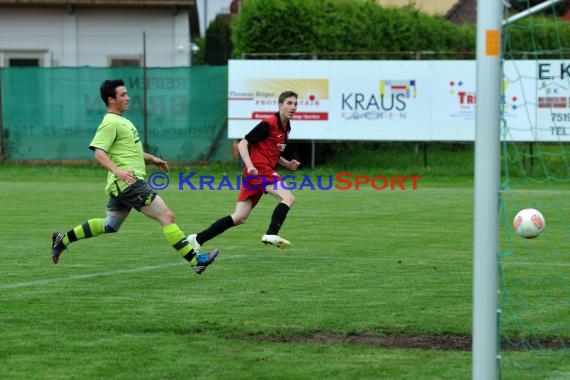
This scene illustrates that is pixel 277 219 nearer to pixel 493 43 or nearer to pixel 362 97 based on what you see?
pixel 493 43

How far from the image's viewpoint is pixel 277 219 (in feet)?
43.9

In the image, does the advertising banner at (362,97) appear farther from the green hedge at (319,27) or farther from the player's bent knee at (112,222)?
the player's bent knee at (112,222)

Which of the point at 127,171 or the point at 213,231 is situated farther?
the point at 213,231

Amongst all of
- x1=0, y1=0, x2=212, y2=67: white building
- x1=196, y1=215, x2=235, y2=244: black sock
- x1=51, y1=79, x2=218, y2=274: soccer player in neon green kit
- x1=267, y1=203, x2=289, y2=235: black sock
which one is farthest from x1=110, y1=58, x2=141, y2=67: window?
x1=51, y1=79, x2=218, y2=274: soccer player in neon green kit

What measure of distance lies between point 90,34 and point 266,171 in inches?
1028

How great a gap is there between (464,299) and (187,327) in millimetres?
2700

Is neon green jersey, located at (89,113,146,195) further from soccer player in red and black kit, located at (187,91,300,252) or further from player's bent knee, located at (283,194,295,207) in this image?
player's bent knee, located at (283,194,295,207)

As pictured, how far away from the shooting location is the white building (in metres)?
38.5

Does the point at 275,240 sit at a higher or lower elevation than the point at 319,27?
lower

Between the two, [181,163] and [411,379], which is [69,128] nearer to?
[181,163]

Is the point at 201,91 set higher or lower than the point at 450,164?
higher

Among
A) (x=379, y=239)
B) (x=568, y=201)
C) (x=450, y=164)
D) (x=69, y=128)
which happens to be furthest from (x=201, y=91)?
(x=379, y=239)

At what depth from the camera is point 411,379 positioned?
7.04m

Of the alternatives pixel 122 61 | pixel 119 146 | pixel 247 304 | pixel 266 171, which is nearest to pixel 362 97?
pixel 122 61
